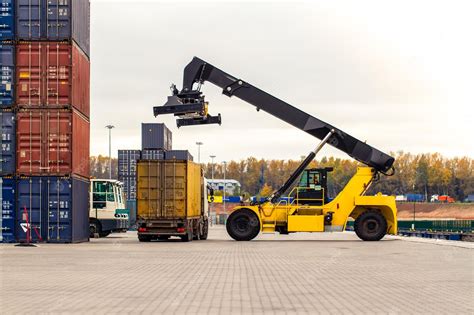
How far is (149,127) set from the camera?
8325 cm

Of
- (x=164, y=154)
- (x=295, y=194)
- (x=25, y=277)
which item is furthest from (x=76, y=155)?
(x=164, y=154)

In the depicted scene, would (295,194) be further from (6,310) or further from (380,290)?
(6,310)

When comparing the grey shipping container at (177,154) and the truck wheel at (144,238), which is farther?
the grey shipping container at (177,154)

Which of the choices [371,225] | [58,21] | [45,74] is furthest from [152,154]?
[58,21]

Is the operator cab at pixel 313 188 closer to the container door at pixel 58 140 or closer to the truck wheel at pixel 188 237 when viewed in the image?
the truck wheel at pixel 188 237

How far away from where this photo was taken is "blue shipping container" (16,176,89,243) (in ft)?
116

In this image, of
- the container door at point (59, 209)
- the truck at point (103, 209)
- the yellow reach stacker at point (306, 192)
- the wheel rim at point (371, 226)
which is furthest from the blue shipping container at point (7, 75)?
the wheel rim at point (371, 226)

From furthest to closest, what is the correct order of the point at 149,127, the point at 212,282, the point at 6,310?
the point at 149,127
the point at 212,282
the point at 6,310

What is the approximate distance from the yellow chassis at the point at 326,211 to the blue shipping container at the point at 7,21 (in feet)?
39.9

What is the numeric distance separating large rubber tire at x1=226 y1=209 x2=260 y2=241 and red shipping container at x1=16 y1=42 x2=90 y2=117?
8.84 m

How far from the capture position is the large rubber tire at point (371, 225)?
38.6 meters

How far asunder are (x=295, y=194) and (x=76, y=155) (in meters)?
9.98

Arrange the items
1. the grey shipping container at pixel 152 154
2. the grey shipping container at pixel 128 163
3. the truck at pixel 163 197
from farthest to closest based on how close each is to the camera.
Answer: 1. the grey shipping container at pixel 128 163
2. the grey shipping container at pixel 152 154
3. the truck at pixel 163 197

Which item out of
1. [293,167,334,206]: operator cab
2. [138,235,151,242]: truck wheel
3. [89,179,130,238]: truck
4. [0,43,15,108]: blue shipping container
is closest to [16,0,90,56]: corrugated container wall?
[0,43,15,108]: blue shipping container
